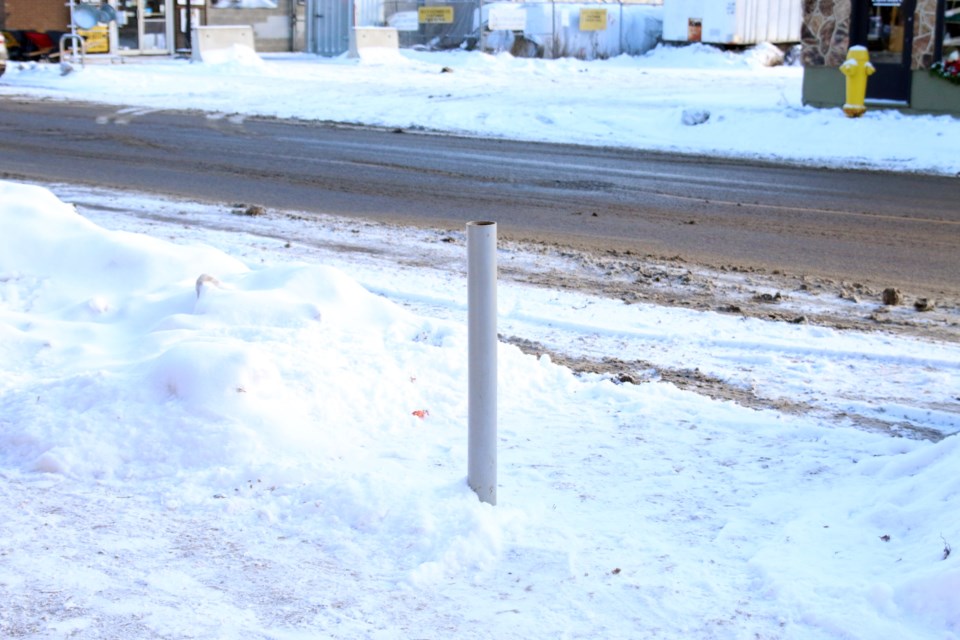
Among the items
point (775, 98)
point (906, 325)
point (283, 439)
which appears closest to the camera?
point (283, 439)

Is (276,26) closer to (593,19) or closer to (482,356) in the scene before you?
(593,19)

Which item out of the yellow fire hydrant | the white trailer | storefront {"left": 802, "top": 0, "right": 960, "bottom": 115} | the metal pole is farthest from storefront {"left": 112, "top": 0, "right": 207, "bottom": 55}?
the metal pole

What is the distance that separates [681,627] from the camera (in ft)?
12.0

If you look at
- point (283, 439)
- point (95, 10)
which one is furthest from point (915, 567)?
point (95, 10)

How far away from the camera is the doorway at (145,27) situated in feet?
114

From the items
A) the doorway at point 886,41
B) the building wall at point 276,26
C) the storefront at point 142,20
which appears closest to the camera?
the doorway at point 886,41

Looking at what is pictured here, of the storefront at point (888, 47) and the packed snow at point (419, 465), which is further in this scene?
the storefront at point (888, 47)

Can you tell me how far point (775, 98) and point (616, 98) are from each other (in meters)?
3.01

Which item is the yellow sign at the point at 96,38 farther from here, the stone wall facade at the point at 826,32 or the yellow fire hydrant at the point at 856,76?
the yellow fire hydrant at the point at 856,76

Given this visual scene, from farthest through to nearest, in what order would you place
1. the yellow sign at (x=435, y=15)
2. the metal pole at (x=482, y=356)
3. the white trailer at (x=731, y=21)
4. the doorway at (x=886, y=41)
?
the yellow sign at (x=435, y=15), the white trailer at (x=731, y=21), the doorway at (x=886, y=41), the metal pole at (x=482, y=356)

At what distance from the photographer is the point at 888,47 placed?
20266 millimetres

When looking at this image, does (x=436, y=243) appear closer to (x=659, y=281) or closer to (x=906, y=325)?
(x=659, y=281)

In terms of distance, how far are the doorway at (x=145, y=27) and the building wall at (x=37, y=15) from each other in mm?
1782

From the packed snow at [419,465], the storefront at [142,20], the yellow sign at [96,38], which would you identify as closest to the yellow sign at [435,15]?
the storefront at [142,20]
